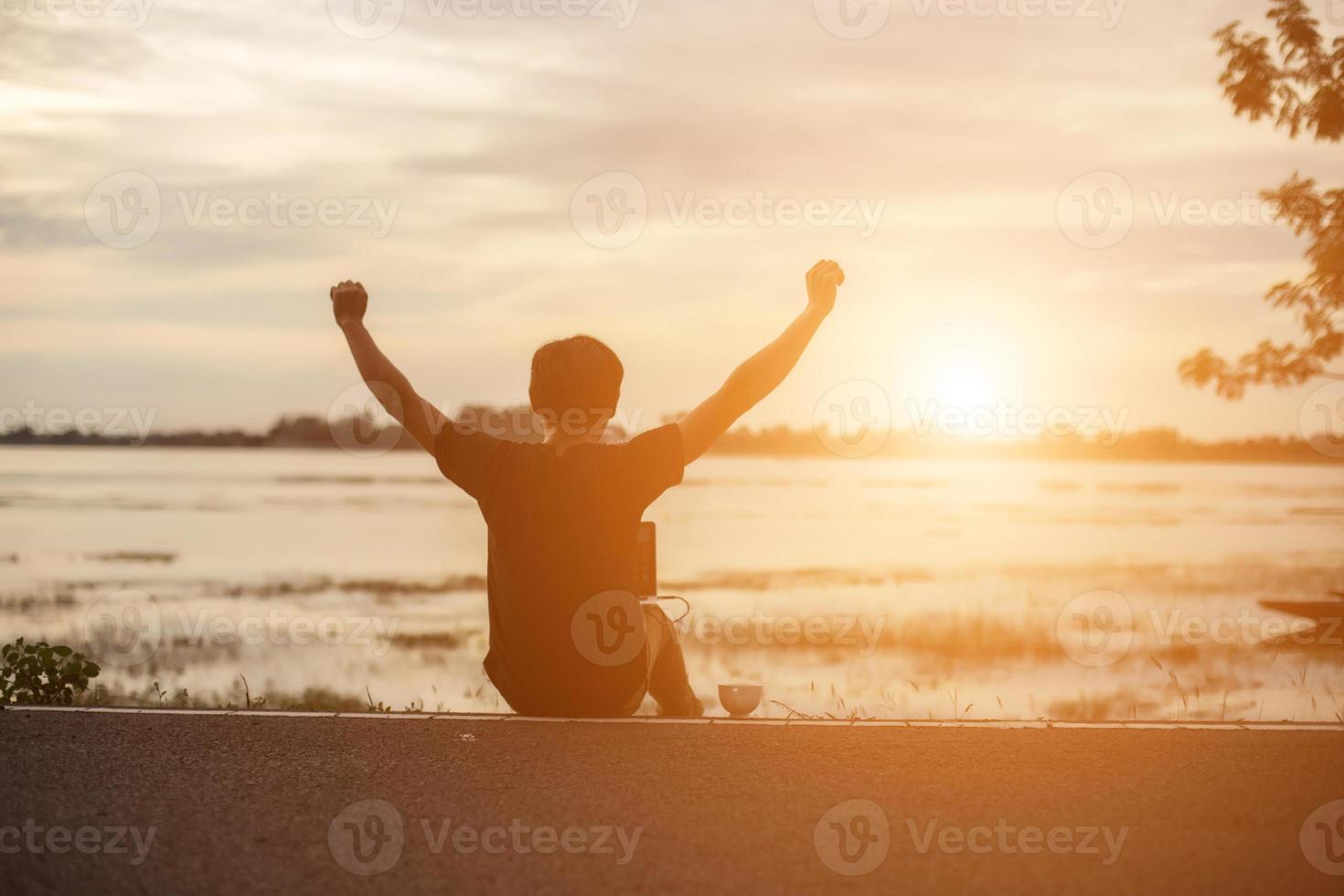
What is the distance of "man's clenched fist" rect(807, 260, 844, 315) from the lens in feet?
16.8

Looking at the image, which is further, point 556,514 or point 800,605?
point 800,605

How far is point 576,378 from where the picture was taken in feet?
16.0

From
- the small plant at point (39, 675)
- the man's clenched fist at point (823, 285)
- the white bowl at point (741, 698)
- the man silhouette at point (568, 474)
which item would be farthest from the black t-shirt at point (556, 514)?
the small plant at point (39, 675)

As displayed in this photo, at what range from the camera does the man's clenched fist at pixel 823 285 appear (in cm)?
511

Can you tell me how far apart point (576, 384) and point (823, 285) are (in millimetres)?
1087

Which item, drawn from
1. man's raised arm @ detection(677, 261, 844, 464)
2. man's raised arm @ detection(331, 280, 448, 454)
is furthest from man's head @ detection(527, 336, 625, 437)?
man's raised arm @ detection(331, 280, 448, 454)

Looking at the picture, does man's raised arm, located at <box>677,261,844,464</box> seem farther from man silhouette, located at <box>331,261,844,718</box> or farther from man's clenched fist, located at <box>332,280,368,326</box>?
man's clenched fist, located at <box>332,280,368,326</box>

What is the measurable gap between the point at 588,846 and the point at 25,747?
258cm

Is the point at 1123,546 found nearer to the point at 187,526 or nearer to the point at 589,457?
the point at 187,526

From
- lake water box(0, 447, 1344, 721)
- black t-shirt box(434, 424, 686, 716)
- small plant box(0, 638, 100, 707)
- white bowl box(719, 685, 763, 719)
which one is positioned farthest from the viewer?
lake water box(0, 447, 1344, 721)

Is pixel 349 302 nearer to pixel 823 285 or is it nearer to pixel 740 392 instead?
pixel 740 392

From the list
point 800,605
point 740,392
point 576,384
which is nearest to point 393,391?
point 576,384

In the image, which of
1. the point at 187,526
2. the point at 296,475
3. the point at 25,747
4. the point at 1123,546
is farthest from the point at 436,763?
the point at 296,475

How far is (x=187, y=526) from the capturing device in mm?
38688
